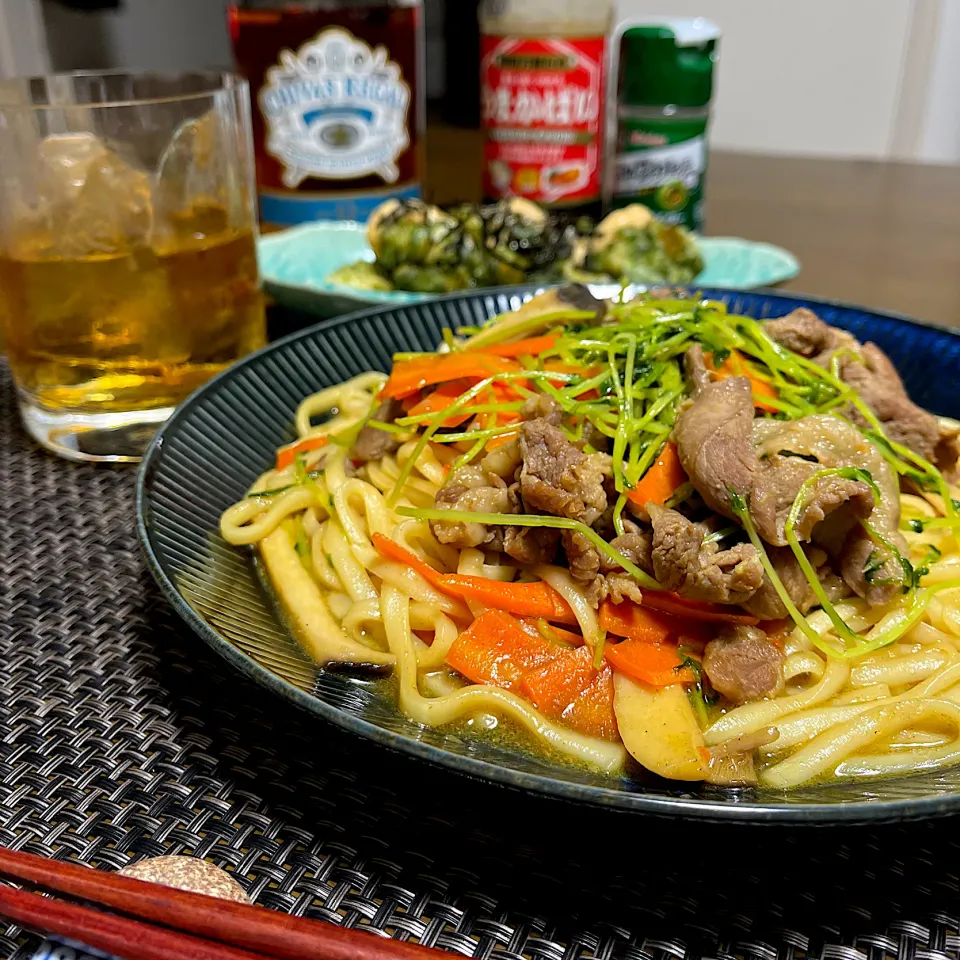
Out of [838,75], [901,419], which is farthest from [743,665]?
[838,75]

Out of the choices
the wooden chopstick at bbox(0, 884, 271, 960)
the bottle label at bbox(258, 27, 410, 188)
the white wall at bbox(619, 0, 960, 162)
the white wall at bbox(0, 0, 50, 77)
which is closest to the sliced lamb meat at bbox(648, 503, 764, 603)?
the wooden chopstick at bbox(0, 884, 271, 960)

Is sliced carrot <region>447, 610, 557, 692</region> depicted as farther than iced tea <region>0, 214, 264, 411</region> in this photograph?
No

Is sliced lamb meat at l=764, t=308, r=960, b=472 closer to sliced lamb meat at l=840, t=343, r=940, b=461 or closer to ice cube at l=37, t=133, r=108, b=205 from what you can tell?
sliced lamb meat at l=840, t=343, r=940, b=461

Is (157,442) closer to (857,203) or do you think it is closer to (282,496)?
(282,496)

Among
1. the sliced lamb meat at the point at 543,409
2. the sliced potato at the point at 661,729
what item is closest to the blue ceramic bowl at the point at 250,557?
the sliced potato at the point at 661,729

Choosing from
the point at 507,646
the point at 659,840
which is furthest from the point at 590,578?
the point at 659,840
